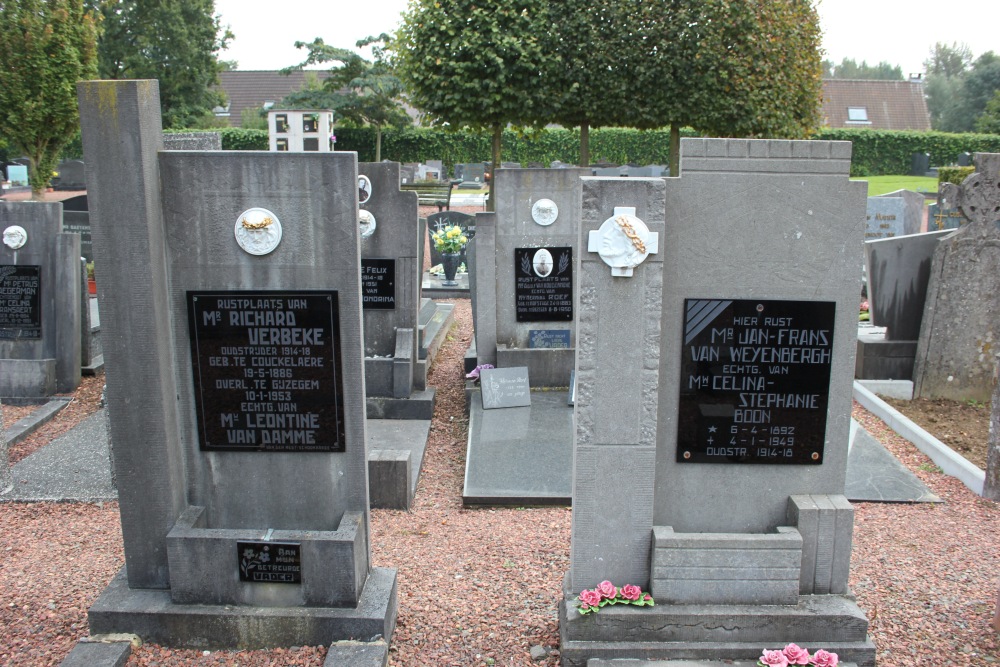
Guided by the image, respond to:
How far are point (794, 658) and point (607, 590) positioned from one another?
90 cm

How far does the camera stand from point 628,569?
4.04 m

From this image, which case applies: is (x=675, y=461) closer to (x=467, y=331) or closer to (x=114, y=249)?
(x=114, y=249)

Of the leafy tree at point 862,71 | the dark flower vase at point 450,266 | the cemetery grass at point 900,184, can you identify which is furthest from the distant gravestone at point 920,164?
the leafy tree at point 862,71

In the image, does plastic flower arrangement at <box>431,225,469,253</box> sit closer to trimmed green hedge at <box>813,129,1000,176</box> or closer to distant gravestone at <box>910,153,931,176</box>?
trimmed green hedge at <box>813,129,1000,176</box>

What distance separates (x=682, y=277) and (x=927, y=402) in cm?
544

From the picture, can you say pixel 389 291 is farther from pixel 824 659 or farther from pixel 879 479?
pixel 824 659

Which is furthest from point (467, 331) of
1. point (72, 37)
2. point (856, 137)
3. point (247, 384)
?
point (856, 137)

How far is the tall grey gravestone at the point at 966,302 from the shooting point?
7566mm

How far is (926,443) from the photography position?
701 cm

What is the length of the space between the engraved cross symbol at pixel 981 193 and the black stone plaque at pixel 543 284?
3846 millimetres

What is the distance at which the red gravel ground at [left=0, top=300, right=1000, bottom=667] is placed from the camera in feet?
13.3

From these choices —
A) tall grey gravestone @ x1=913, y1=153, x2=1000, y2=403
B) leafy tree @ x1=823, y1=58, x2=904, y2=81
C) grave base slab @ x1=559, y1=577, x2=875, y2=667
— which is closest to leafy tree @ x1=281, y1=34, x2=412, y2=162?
tall grey gravestone @ x1=913, y1=153, x2=1000, y2=403

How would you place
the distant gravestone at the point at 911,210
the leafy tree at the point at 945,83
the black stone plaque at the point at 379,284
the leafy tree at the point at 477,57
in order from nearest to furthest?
the black stone plaque at the point at 379,284 → the leafy tree at the point at 477,57 → the distant gravestone at the point at 911,210 → the leafy tree at the point at 945,83

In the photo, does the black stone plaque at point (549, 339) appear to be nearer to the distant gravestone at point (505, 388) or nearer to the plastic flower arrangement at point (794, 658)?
the distant gravestone at point (505, 388)
